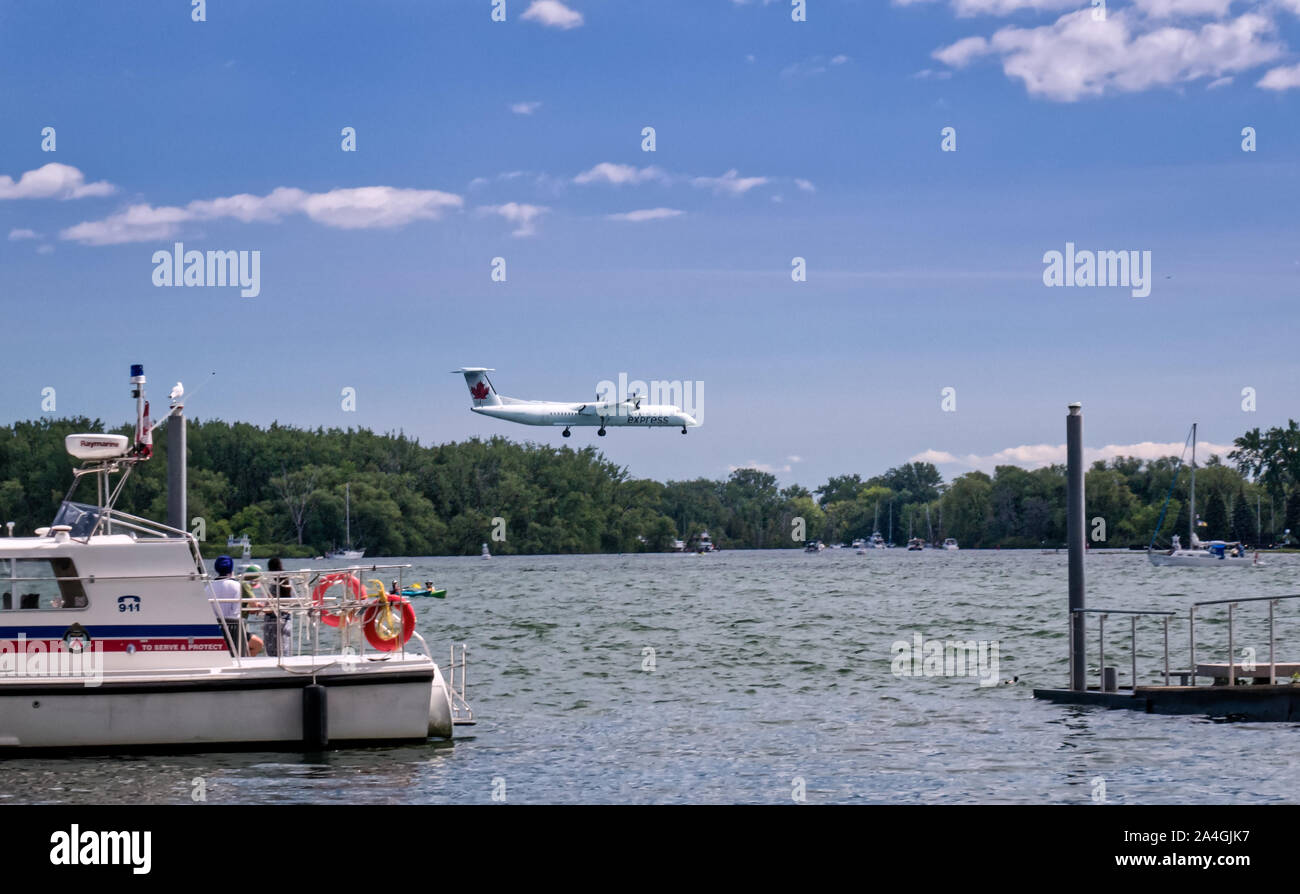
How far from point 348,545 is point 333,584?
154800 mm

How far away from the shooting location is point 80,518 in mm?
18844

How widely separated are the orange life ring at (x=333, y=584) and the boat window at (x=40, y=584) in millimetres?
3045

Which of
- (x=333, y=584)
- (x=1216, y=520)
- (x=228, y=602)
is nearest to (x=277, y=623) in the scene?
(x=228, y=602)

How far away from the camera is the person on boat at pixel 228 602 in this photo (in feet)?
61.9

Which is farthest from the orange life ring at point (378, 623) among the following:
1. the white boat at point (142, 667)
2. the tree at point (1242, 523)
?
the tree at point (1242, 523)

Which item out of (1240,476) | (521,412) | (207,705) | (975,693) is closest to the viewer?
(207,705)

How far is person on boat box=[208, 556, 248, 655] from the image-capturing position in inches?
743

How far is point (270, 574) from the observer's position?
19031 mm

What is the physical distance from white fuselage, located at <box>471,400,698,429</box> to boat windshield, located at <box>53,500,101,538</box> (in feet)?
371

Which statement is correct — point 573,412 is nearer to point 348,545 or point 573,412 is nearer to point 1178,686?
point 348,545
